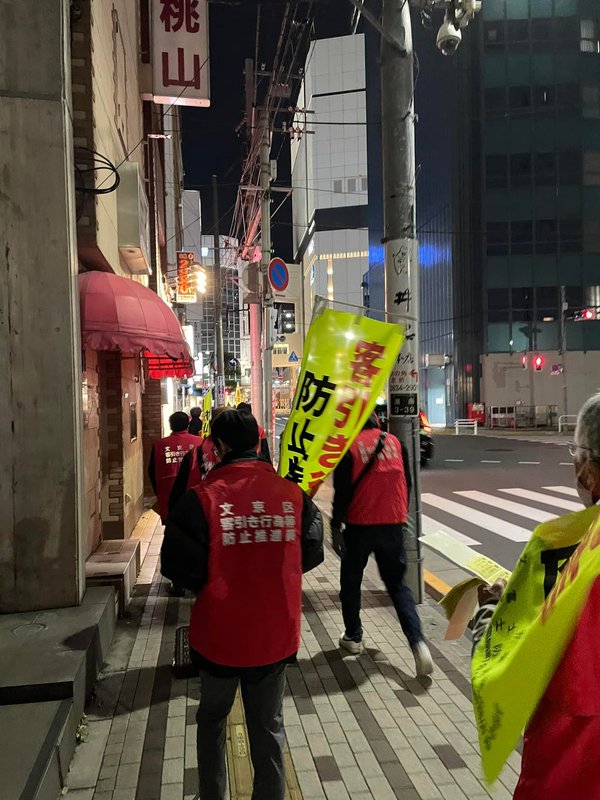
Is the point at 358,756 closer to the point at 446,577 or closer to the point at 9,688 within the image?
the point at 9,688

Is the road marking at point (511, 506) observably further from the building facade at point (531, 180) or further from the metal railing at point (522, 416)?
the building facade at point (531, 180)

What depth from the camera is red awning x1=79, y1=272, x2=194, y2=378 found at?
528cm

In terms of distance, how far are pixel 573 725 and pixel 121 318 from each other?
510cm

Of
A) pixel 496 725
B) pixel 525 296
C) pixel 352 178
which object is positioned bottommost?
pixel 496 725

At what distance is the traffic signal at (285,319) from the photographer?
17475 mm

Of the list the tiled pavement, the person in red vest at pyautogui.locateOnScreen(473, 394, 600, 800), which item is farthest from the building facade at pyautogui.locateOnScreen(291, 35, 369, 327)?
the person in red vest at pyautogui.locateOnScreen(473, 394, 600, 800)

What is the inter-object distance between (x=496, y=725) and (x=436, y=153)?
4556 centimetres

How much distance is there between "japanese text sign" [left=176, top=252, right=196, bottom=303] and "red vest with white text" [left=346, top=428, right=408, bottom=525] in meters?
17.2

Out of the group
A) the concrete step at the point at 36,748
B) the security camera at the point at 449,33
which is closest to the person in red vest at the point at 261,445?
the concrete step at the point at 36,748

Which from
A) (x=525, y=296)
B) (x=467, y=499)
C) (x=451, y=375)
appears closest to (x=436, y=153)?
(x=525, y=296)

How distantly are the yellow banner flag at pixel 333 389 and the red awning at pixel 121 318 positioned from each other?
7.76 feet

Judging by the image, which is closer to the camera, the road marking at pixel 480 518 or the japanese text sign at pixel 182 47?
the road marking at pixel 480 518

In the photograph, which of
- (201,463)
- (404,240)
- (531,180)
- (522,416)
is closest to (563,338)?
(522,416)

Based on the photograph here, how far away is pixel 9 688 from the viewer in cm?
340
